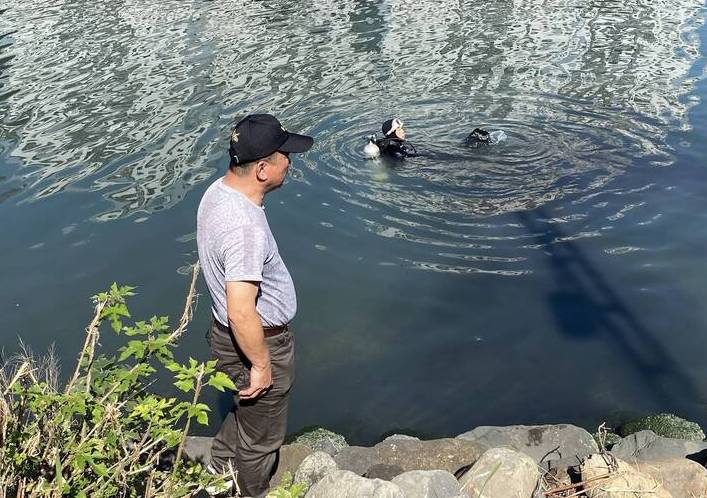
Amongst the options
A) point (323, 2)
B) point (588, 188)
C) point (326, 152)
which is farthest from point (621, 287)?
point (323, 2)

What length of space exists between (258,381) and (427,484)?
3.42 feet

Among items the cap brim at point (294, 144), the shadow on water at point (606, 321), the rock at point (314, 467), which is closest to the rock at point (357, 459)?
the rock at point (314, 467)

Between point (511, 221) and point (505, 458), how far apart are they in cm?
480

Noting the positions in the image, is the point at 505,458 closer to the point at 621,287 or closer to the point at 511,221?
the point at 621,287

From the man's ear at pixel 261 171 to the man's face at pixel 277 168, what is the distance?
3 cm

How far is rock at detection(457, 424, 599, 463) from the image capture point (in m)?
5.04

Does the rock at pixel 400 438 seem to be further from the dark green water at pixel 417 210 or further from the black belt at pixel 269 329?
the black belt at pixel 269 329

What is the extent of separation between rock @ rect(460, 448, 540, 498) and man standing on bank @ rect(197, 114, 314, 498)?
3.62 feet

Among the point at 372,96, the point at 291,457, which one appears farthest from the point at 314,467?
the point at 372,96

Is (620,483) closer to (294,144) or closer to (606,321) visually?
(294,144)

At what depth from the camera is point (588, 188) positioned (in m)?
9.25

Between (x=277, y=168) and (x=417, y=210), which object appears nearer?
(x=277, y=168)

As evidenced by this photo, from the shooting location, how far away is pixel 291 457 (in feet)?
16.2

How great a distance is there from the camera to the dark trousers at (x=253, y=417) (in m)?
3.87
